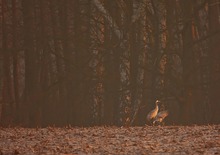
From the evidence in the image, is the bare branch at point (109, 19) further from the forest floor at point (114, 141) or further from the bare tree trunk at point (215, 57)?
the forest floor at point (114, 141)

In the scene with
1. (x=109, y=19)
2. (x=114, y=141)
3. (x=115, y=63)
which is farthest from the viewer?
(x=115, y=63)

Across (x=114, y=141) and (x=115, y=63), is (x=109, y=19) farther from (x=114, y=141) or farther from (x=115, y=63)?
(x=114, y=141)

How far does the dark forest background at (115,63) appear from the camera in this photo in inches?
1249

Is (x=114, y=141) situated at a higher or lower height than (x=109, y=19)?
lower

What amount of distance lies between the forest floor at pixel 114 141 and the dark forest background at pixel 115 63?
7.88 metres

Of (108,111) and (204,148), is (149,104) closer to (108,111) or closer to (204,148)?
(108,111)

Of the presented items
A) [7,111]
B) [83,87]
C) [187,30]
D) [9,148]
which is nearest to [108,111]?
[83,87]

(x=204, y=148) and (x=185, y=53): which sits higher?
(x=185, y=53)

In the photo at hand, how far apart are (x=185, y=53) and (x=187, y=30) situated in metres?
1.54

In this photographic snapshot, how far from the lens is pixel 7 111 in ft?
127

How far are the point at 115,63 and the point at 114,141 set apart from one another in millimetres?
16847

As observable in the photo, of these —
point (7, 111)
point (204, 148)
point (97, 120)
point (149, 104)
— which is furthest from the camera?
point (7, 111)

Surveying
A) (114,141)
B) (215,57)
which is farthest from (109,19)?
(114,141)

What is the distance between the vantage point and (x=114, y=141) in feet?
63.3
